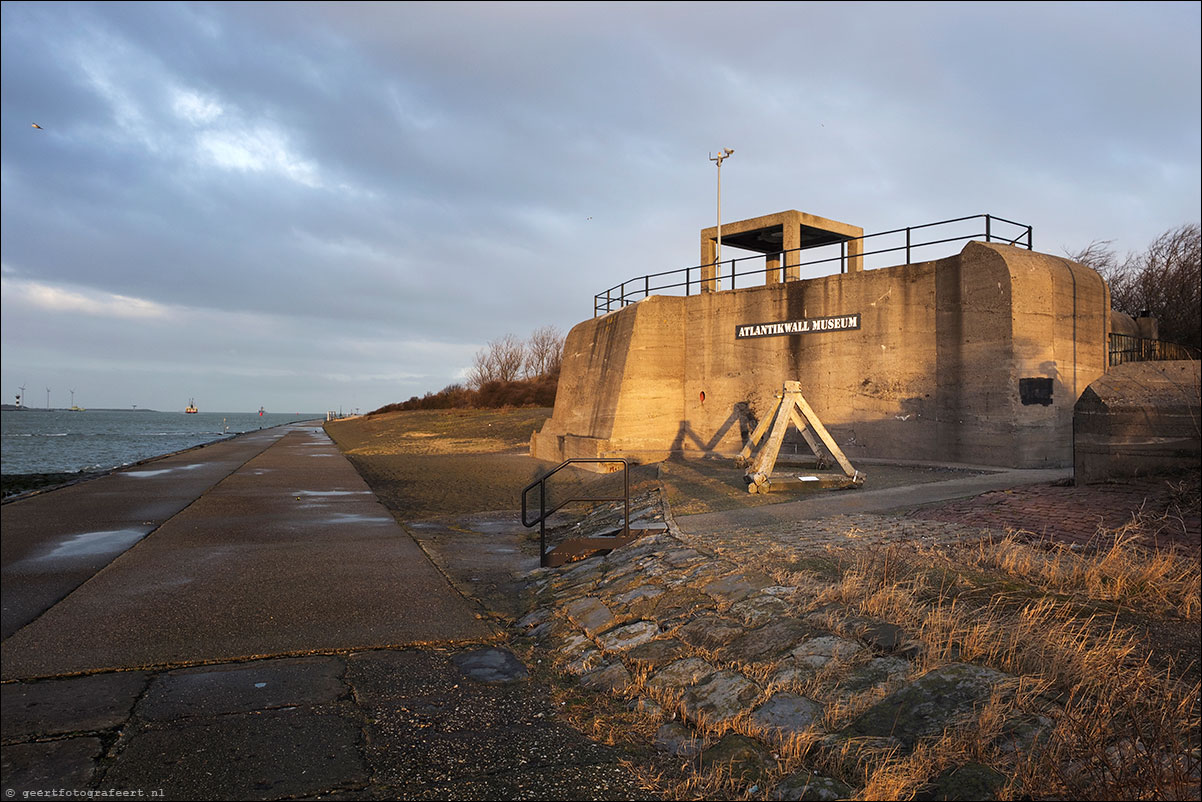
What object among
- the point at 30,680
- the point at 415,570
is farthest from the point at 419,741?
the point at 415,570

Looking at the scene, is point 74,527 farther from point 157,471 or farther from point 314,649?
point 157,471

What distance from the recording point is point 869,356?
19812 millimetres

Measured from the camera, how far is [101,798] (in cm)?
404

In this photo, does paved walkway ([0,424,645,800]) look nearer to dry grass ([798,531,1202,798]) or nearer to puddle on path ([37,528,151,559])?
puddle on path ([37,528,151,559])

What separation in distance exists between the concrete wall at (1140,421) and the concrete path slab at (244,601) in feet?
32.8

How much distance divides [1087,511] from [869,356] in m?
9.98

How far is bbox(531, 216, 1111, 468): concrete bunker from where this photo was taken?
17391 millimetres

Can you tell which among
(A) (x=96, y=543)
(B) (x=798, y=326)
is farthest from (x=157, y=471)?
(B) (x=798, y=326)

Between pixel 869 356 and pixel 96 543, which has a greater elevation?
pixel 869 356

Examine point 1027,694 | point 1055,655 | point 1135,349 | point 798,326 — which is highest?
point 798,326

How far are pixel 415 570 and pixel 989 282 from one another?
14955 mm

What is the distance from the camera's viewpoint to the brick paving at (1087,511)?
8.91 m

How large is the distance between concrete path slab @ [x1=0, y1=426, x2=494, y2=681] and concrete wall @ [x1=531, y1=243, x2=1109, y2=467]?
12.2 m

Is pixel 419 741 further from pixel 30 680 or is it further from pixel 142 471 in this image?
pixel 142 471
